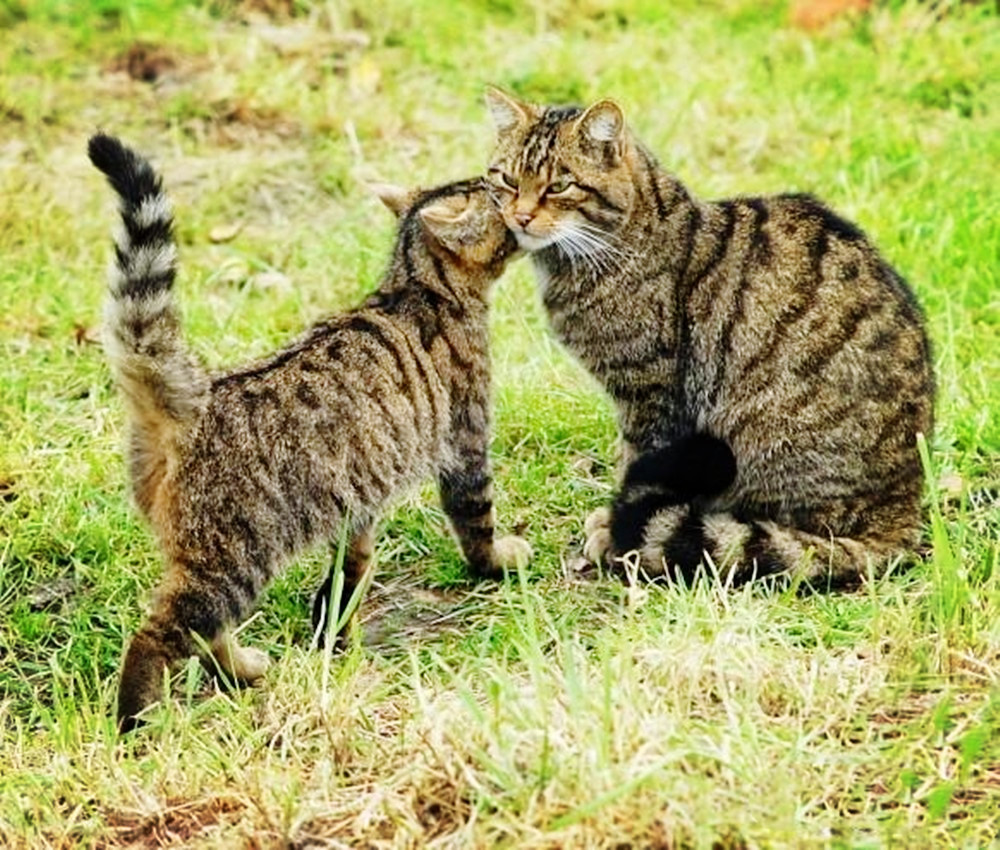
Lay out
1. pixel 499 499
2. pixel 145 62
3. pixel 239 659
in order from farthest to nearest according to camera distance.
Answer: pixel 145 62
pixel 499 499
pixel 239 659

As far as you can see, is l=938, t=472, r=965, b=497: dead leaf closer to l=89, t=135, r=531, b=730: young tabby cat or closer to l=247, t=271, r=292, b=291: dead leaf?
l=89, t=135, r=531, b=730: young tabby cat

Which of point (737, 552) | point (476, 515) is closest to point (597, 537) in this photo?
point (476, 515)

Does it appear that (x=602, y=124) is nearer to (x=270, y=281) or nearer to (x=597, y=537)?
(x=597, y=537)

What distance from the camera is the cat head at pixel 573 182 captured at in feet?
15.1

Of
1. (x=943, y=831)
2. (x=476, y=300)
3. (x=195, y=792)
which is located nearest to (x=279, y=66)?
(x=476, y=300)

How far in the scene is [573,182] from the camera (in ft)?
15.2

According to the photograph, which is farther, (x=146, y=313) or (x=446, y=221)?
(x=446, y=221)

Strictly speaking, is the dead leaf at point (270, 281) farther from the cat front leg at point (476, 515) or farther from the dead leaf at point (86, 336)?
the cat front leg at point (476, 515)

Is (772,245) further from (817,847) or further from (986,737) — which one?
(817,847)

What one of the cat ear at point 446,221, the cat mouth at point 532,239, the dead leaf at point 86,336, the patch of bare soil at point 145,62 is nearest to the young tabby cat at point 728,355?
the cat mouth at point 532,239

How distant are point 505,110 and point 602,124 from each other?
0.35 m

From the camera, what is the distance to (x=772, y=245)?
4.55 meters

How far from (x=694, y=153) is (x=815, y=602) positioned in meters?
3.26

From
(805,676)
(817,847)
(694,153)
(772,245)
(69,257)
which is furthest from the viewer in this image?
(694,153)
